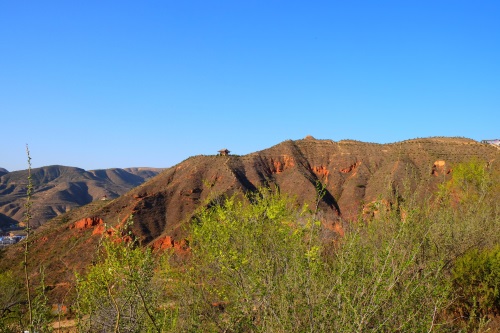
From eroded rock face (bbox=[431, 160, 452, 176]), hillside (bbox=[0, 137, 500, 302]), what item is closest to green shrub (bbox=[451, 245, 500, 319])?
hillside (bbox=[0, 137, 500, 302])

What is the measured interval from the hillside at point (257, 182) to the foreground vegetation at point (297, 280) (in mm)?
41430

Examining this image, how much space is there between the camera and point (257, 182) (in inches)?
2835

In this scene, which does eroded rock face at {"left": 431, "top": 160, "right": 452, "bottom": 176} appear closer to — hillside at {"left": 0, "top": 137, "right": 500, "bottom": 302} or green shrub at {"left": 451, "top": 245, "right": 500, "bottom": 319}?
hillside at {"left": 0, "top": 137, "right": 500, "bottom": 302}

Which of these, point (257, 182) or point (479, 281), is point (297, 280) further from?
point (257, 182)

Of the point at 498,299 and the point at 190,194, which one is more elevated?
the point at 190,194

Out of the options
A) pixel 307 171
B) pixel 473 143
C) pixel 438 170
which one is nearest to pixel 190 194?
pixel 307 171

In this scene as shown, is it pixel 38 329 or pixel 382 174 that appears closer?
pixel 38 329

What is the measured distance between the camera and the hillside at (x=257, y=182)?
2365 inches

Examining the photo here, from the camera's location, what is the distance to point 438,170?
65.5 metres

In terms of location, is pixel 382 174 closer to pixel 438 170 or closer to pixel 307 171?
pixel 438 170

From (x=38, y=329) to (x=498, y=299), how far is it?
1643 centimetres

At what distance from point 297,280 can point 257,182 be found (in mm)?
64499

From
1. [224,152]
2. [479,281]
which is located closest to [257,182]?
[224,152]

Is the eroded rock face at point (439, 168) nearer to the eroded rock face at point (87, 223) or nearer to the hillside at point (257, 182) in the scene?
the hillside at point (257, 182)
